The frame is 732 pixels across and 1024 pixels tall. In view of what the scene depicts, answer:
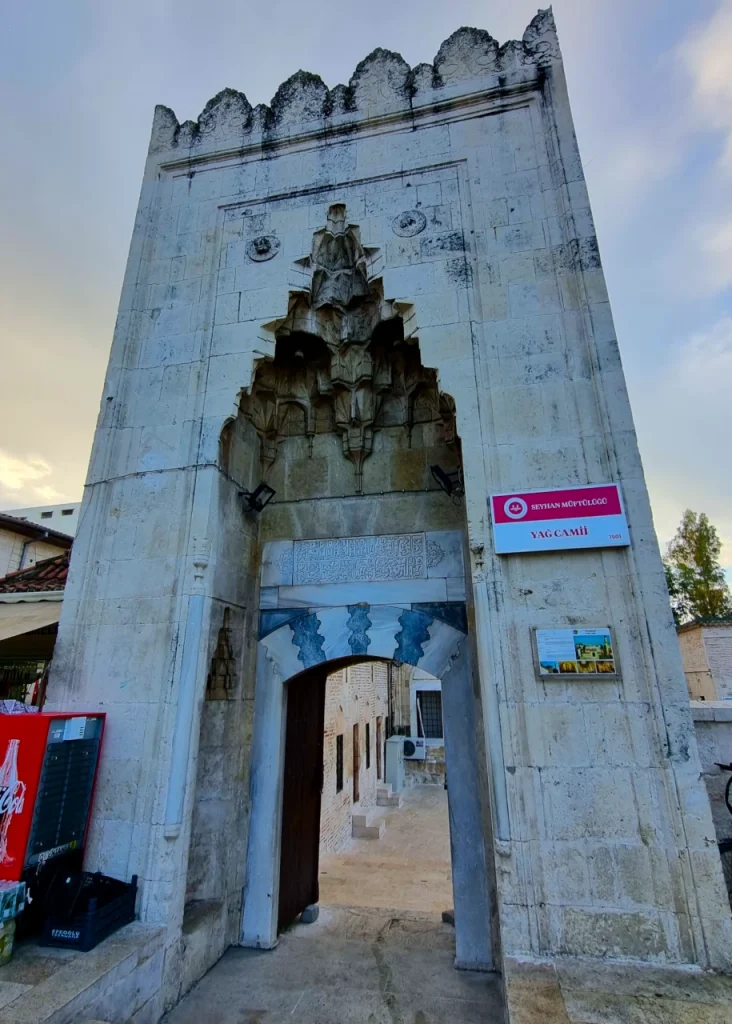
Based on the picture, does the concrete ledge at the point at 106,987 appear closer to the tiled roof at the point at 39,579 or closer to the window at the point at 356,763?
the tiled roof at the point at 39,579

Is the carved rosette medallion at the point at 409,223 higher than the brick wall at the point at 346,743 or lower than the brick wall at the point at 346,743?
higher

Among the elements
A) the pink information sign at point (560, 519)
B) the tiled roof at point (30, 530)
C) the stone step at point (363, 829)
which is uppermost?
the tiled roof at point (30, 530)

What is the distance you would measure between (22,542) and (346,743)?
9114 mm

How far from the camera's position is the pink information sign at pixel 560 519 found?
3.25 meters

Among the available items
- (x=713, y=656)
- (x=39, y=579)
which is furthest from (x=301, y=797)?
(x=713, y=656)

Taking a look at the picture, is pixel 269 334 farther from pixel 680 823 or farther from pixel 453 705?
pixel 680 823

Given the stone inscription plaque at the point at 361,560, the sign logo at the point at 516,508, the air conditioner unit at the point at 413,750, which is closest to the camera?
the sign logo at the point at 516,508

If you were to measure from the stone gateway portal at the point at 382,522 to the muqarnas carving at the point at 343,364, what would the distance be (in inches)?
1.1

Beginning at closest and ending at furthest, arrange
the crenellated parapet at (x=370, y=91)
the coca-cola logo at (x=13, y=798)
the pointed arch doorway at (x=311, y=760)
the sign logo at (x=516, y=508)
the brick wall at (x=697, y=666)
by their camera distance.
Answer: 1. the coca-cola logo at (x=13, y=798)
2. the sign logo at (x=516, y=508)
3. the pointed arch doorway at (x=311, y=760)
4. the crenellated parapet at (x=370, y=91)
5. the brick wall at (x=697, y=666)

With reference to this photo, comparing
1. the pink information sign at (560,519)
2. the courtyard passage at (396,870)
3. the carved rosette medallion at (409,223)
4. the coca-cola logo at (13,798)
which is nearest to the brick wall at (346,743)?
the courtyard passage at (396,870)

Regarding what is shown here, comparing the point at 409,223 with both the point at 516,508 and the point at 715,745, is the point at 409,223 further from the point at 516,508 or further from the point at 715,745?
the point at 715,745

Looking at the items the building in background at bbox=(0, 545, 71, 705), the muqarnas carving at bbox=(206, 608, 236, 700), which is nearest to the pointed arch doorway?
the muqarnas carving at bbox=(206, 608, 236, 700)

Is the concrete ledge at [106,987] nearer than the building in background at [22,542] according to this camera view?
Yes

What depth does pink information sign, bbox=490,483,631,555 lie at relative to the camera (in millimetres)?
3248
